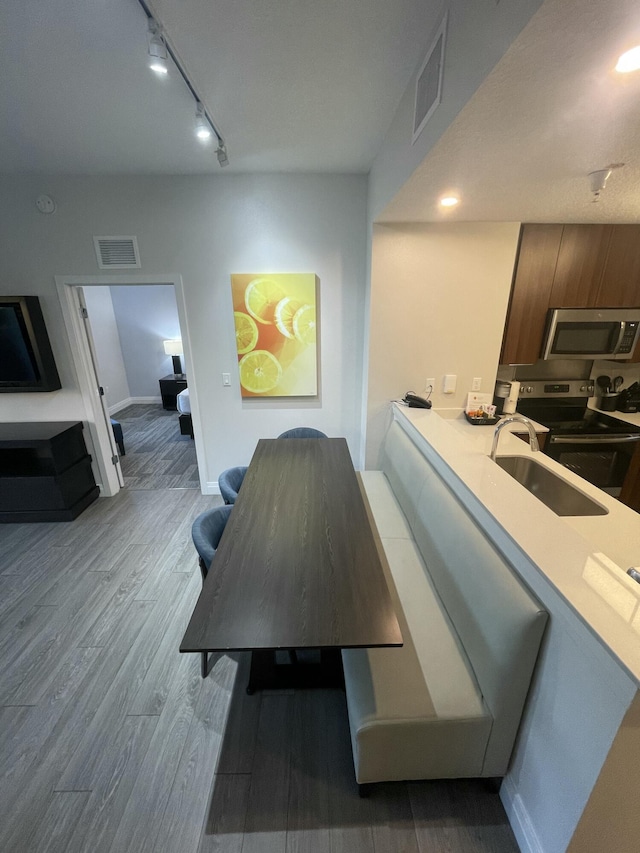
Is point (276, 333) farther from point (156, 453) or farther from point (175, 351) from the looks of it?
point (175, 351)

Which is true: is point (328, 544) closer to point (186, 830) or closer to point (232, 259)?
point (186, 830)

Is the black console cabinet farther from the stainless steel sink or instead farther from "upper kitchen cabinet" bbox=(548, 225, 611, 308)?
"upper kitchen cabinet" bbox=(548, 225, 611, 308)

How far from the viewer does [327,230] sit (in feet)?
9.08

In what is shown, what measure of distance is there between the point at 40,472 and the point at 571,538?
374 cm

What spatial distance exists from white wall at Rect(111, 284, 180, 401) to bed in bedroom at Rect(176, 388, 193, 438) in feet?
6.26

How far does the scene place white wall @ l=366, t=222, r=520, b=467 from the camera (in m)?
2.44

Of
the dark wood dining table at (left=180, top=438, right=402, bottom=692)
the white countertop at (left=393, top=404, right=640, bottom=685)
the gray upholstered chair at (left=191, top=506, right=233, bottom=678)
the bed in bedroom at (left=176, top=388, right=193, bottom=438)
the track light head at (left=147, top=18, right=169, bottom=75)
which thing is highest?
the track light head at (left=147, top=18, right=169, bottom=75)

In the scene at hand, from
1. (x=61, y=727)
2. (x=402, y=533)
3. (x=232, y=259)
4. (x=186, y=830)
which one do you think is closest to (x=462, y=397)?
(x=402, y=533)

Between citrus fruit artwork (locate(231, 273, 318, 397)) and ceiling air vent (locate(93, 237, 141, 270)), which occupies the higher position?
ceiling air vent (locate(93, 237, 141, 270))

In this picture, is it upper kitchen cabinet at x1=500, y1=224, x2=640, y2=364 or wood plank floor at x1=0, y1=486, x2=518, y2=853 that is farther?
upper kitchen cabinet at x1=500, y1=224, x2=640, y2=364

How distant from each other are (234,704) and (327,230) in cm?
323

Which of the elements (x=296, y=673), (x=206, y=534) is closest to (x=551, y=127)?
(x=206, y=534)

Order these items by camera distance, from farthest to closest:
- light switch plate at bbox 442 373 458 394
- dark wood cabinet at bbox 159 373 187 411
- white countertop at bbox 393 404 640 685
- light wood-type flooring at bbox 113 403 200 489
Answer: dark wood cabinet at bbox 159 373 187 411, light wood-type flooring at bbox 113 403 200 489, light switch plate at bbox 442 373 458 394, white countertop at bbox 393 404 640 685

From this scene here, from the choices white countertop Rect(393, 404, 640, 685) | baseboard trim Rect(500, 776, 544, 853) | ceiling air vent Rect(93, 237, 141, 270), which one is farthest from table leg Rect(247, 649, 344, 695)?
ceiling air vent Rect(93, 237, 141, 270)
